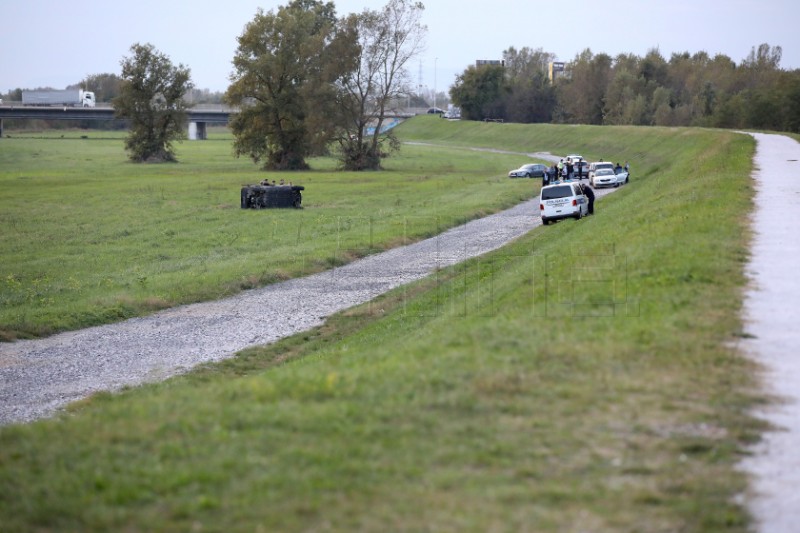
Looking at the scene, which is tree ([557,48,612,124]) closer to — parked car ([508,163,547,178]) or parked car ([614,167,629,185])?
parked car ([508,163,547,178])

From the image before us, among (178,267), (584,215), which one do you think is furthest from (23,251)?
(584,215)

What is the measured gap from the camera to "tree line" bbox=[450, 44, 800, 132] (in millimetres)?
94188

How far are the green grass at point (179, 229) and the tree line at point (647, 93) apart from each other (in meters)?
29.7

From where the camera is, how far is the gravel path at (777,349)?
7062mm

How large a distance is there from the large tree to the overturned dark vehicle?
36.4m

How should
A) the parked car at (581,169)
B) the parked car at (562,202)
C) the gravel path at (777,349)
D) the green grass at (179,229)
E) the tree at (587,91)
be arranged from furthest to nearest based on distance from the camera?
the tree at (587,91)
the parked car at (581,169)
the parked car at (562,202)
the green grass at (179,229)
the gravel path at (777,349)

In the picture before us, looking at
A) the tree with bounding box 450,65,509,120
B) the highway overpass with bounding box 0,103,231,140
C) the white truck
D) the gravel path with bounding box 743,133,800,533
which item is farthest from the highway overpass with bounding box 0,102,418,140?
the gravel path with bounding box 743,133,800,533

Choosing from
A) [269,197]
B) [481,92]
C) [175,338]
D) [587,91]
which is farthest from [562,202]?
[481,92]

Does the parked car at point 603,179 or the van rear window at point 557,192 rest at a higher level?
A: the van rear window at point 557,192

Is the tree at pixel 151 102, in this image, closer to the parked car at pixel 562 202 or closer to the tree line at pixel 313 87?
the tree line at pixel 313 87

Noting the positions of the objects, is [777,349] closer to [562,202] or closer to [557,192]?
[562,202]

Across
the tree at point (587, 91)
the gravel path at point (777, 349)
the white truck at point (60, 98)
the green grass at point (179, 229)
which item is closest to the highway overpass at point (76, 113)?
the white truck at point (60, 98)

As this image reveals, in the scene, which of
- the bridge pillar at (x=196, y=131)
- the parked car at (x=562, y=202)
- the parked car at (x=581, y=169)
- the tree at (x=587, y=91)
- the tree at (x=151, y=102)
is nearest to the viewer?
the parked car at (x=562, y=202)

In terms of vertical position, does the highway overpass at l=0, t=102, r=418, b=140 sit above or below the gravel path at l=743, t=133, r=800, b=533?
above
